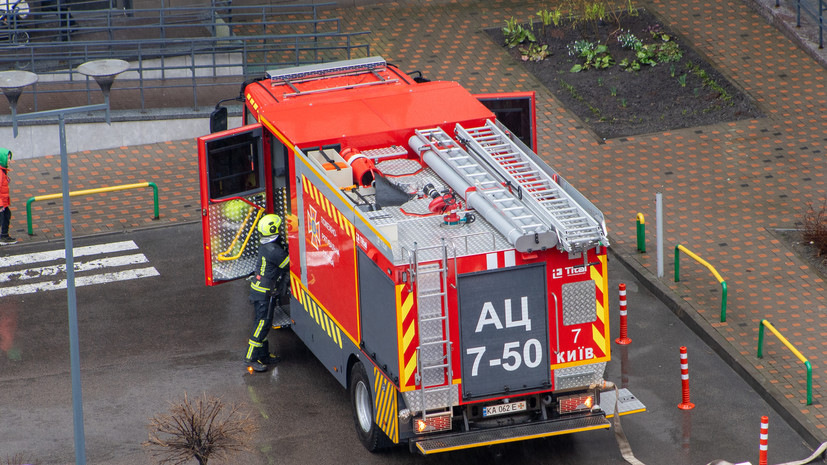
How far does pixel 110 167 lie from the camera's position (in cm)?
2208

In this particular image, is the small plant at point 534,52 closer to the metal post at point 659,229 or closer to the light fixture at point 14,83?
the metal post at point 659,229

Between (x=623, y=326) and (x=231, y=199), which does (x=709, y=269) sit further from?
(x=231, y=199)

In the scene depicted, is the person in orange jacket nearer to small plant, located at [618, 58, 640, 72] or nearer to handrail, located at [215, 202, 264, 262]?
handrail, located at [215, 202, 264, 262]

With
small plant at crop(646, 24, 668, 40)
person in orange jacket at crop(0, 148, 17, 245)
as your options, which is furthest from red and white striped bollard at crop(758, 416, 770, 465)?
small plant at crop(646, 24, 668, 40)

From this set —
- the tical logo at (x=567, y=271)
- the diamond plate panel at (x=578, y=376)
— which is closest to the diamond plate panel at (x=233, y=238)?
the tical logo at (x=567, y=271)

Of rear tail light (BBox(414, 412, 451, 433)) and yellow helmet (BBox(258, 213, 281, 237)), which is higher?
yellow helmet (BBox(258, 213, 281, 237))

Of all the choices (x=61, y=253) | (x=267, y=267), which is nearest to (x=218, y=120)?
(x=267, y=267)

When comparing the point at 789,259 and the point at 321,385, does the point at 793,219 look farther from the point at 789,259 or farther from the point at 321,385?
the point at 321,385

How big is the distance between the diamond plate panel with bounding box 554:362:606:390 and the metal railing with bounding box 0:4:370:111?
35.9 feet

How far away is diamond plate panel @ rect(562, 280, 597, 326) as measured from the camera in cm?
1316

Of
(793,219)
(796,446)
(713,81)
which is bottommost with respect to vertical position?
(796,446)

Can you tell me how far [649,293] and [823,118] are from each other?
6.87 metres

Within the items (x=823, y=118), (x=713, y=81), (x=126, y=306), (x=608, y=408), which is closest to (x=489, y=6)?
(x=713, y=81)

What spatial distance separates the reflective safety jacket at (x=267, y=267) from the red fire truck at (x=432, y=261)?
8.0 inches
